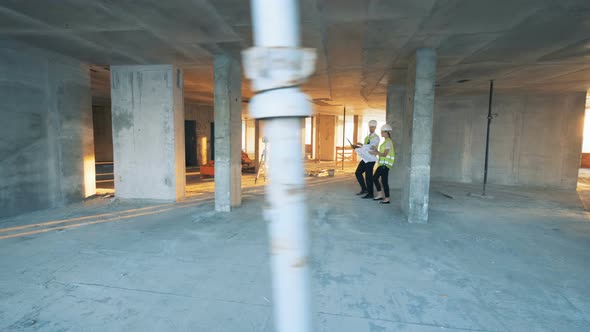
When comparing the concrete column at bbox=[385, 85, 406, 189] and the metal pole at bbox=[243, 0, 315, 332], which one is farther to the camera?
the concrete column at bbox=[385, 85, 406, 189]

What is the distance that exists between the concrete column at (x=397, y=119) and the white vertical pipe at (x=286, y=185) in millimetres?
8270

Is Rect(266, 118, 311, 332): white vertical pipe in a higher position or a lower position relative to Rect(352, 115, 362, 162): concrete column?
lower

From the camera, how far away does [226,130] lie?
5.90 m

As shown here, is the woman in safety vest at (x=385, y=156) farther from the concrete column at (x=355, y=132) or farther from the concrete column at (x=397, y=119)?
the concrete column at (x=355, y=132)

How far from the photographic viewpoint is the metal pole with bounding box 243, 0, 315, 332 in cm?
96

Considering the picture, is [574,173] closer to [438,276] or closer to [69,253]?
[438,276]

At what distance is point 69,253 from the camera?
12.5ft

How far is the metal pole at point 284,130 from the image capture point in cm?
96

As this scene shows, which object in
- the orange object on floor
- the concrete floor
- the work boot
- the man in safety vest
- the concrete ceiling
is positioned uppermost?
the concrete ceiling

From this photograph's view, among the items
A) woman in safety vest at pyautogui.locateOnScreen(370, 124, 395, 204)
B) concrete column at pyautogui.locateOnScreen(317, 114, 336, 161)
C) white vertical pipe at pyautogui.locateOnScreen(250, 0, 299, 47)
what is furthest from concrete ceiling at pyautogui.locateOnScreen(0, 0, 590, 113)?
concrete column at pyautogui.locateOnScreen(317, 114, 336, 161)

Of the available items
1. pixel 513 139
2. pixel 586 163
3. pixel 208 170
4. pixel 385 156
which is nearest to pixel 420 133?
pixel 385 156

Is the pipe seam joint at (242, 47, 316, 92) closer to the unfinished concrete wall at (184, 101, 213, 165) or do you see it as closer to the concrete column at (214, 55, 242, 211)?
the concrete column at (214, 55, 242, 211)

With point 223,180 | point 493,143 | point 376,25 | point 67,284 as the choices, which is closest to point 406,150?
point 376,25

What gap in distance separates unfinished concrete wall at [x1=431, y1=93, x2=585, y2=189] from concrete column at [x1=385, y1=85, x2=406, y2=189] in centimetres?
239
